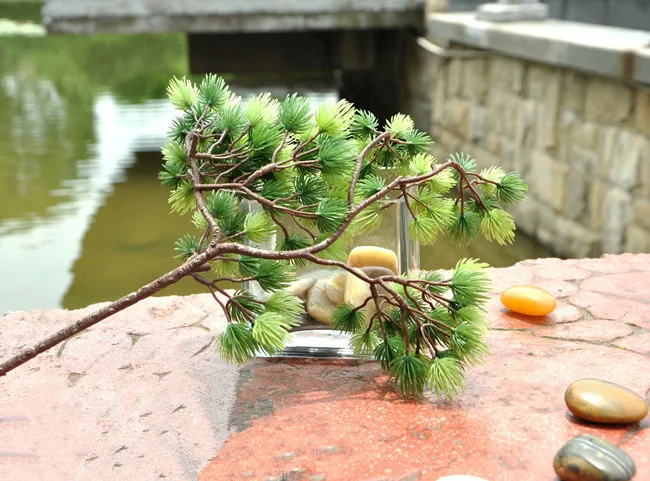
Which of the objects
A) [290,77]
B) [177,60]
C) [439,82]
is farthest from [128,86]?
[439,82]

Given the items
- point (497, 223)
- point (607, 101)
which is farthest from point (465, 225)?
point (607, 101)

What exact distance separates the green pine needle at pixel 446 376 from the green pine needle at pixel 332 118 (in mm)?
465

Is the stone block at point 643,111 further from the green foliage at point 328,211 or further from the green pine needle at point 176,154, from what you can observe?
the green pine needle at point 176,154

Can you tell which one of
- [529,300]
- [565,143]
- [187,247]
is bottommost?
[565,143]

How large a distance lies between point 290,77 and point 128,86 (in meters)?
2.05

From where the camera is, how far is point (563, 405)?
1.55 metres

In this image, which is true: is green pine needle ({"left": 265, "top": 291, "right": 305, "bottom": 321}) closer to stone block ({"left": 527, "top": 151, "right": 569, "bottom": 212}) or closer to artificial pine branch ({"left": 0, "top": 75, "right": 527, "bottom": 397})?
artificial pine branch ({"left": 0, "top": 75, "right": 527, "bottom": 397})

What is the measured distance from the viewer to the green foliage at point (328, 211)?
1.57m

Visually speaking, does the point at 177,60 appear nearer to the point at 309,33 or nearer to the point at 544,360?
the point at 309,33

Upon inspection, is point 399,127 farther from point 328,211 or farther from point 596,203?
point 596,203

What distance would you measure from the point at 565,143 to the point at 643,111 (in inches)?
30.8

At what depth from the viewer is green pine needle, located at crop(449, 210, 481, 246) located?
175 centimetres

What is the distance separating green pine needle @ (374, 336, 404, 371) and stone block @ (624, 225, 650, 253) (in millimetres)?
2242

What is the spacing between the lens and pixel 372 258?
1.73 m
